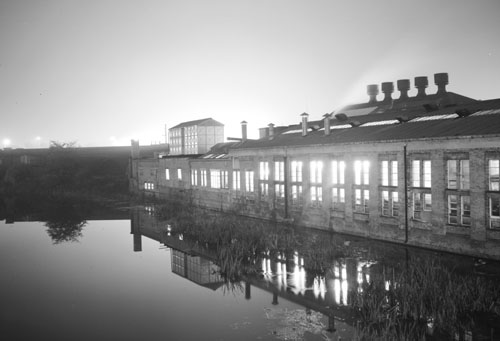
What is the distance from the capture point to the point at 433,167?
1861 cm

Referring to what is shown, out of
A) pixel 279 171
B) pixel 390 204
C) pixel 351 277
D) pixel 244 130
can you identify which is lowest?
pixel 351 277

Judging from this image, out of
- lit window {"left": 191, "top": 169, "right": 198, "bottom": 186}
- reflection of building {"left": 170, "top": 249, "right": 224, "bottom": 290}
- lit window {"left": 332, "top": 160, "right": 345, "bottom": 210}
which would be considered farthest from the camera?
lit window {"left": 191, "top": 169, "right": 198, "bottom": 186}

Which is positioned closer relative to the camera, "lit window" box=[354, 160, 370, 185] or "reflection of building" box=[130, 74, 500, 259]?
"reflection of building" box=[130, 74, 500, 259]

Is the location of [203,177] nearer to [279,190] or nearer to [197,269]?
[279,190]

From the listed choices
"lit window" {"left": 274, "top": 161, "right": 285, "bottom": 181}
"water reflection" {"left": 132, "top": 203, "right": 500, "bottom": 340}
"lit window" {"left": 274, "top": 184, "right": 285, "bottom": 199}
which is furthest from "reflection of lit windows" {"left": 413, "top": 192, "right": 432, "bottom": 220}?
"lit window" {"left": 274, "top": 161, "right": 285, "bottom": 181}

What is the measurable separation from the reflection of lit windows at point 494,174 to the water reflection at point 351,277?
2.98m

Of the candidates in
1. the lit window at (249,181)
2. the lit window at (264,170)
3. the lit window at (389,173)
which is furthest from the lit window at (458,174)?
the lit window at (249,181)

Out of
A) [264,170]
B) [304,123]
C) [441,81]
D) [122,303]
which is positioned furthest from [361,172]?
[441,81]

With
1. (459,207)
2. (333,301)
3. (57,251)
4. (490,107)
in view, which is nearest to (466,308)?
(333,301)

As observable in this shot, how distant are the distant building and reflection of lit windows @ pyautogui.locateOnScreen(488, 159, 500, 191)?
124 feet

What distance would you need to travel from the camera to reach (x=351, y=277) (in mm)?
14812

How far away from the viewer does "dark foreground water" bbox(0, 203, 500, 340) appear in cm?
1120

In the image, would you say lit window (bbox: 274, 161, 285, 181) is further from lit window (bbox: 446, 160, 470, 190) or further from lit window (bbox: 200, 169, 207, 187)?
lit window (bbox: 446, 160, 470, 190)

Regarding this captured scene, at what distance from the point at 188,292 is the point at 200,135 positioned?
37.8m
